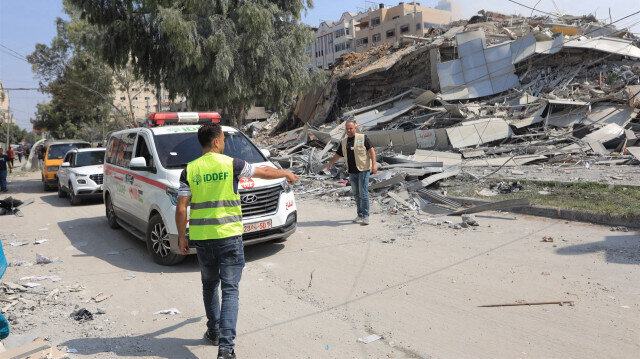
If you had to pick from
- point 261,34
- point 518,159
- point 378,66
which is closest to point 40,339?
point 518,159

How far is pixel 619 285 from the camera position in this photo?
15.4 ft

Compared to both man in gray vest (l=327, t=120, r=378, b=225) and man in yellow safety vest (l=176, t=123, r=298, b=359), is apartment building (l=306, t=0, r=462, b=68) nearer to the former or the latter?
man in gray vest (l=327, t=120, r=378, b=225)

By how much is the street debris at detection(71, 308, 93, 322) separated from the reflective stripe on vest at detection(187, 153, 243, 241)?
74.3 inches

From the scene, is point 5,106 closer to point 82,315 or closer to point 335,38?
point 335,38

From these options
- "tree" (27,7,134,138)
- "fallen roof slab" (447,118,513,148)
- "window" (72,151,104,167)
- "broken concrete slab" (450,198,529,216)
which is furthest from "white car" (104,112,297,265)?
"tree" (27,7,134,138)

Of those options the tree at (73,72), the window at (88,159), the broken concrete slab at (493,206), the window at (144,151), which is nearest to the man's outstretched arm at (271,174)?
the window at (144,151)

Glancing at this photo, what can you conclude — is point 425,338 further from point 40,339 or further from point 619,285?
point 40,339

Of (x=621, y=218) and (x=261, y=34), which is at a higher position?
(x=261, y=34)

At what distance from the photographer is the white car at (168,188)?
20.1 feet

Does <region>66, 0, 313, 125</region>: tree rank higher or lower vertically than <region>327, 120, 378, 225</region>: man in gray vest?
higher

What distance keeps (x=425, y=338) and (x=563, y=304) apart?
1541 millimetres

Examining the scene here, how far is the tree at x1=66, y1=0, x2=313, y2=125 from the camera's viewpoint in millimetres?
16719

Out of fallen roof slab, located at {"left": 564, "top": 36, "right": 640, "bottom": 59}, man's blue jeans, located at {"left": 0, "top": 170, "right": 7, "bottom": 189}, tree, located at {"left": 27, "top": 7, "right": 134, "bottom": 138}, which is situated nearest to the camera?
man's blue jeans, located at {"left": 0, "top": 170, "right": 7, "bottom": 189}

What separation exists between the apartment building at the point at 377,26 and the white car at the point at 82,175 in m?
54.9
